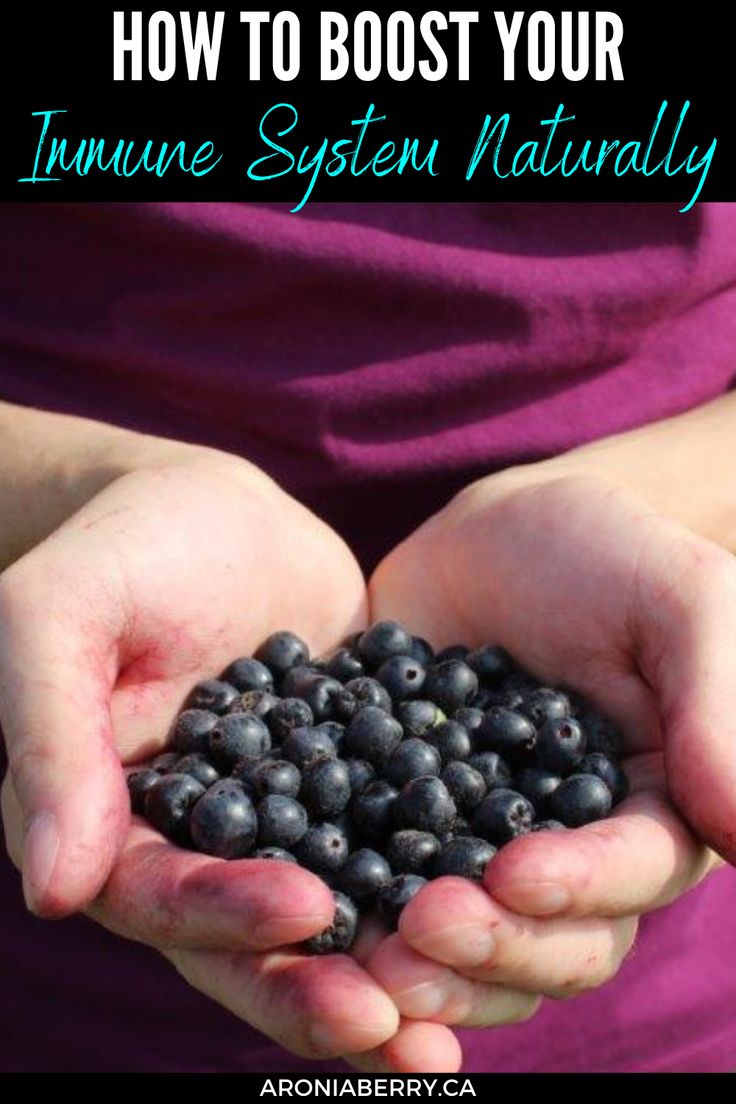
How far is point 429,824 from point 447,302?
0.81m

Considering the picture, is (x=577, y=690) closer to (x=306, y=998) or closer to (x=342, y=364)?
(x=342, y=364)

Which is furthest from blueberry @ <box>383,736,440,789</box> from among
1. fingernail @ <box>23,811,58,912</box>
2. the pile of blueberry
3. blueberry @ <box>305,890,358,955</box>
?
fingernail @ <box>23,811,58,912</box>

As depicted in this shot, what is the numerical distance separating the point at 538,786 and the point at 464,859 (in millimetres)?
207

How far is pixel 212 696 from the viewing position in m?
1.80

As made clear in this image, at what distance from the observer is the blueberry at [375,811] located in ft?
5.29

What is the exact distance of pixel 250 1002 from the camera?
1359 mm

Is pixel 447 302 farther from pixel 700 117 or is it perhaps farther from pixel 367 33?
pixel 700 117

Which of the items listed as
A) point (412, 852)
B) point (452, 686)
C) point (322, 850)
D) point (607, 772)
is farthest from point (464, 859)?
point (452, 686)

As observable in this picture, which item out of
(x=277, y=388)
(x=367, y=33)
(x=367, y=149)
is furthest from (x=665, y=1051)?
(x=367, y=33)

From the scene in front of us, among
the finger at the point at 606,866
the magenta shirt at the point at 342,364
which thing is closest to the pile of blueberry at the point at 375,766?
the finger at the point at 606,866

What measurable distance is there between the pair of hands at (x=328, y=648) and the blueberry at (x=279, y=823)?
0.41 feet

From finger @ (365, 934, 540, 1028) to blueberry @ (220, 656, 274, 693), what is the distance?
0.52m

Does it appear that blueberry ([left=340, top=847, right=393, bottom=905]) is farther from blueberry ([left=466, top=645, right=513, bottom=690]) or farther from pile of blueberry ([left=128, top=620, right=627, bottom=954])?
blueberry ([left=466, top=645, right=513, bottom=690])

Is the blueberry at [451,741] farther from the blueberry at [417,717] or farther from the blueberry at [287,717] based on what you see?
the blueberry at [287,717]
